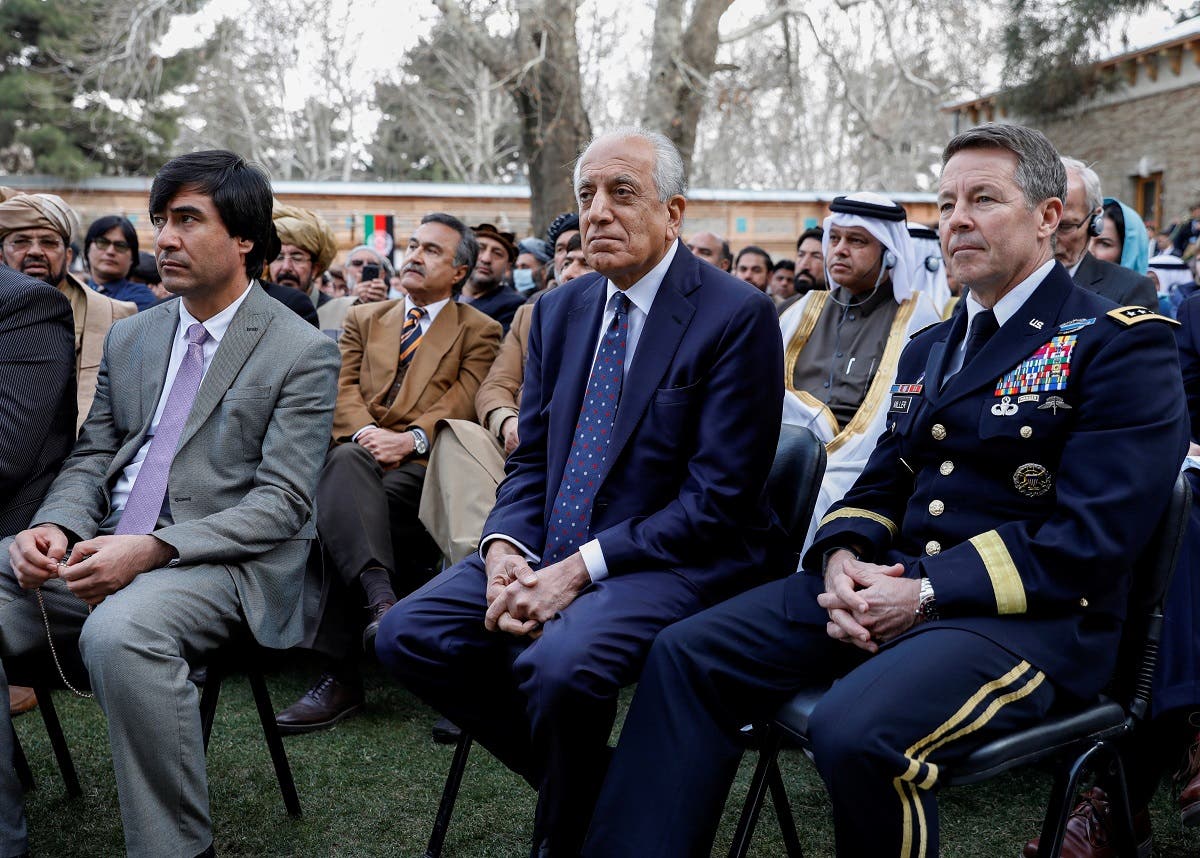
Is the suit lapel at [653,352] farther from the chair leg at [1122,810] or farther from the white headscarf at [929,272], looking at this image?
the white headscarf at [929,272]

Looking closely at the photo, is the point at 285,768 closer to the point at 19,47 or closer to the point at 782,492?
the point at 782,492

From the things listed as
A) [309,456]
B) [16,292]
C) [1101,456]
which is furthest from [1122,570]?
[16,292]

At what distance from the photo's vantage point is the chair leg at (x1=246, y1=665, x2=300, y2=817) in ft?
10.1

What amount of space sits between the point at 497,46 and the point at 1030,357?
9948 mm

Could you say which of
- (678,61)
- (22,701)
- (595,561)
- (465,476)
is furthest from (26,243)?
(678,61)

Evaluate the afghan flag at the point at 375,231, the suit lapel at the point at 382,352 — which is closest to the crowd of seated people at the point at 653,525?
the suit lapel at the point at 382,352

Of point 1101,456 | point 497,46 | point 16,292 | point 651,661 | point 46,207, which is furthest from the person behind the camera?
point 497,46

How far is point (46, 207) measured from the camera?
4.62m

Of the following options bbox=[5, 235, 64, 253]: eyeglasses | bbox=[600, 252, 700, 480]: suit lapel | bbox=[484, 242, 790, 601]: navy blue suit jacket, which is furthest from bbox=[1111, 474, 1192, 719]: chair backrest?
bbox=[5, 235, 64, 253]: eyeglasses

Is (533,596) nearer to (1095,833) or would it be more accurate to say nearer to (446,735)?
(446,735)

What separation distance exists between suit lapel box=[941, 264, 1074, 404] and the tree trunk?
8.78 m

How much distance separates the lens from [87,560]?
2.75 metres

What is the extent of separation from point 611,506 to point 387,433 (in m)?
1.96

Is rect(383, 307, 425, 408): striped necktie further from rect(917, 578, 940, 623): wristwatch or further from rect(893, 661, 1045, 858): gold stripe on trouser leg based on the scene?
rect(893, 661, 1045, 858): gold stripe on trouser leg
